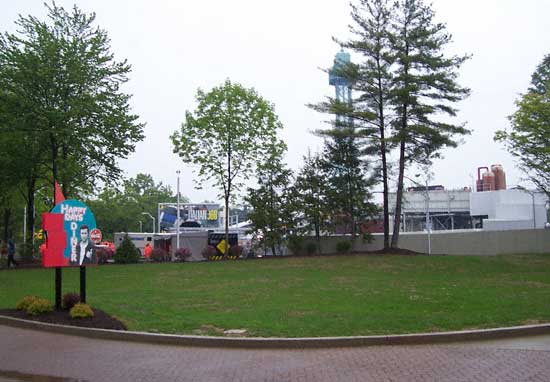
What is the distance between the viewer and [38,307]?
44.0ft

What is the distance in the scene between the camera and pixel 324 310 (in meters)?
13.2

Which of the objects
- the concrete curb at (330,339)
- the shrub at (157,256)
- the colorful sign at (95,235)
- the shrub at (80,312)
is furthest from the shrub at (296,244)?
the concrete curb at (330,339)

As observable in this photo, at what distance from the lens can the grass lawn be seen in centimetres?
1158

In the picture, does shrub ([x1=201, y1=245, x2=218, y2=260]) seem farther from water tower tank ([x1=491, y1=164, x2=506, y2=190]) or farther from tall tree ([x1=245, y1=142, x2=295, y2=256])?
water tower tank ([x1=491, y1=164, x2=506, y2=190])

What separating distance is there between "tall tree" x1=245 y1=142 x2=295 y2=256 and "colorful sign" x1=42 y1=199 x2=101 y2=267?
2190 cm

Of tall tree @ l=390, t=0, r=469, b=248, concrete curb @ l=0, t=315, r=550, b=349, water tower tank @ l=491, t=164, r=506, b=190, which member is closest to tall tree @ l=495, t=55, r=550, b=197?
tall tree @ l=390, t=0, r=469, b=248

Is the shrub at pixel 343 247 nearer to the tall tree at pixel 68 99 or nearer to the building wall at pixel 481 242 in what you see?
the building wall at pixel 481 242

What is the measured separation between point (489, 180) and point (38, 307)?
57.5 meters

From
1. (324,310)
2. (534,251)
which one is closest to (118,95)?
(324,310)

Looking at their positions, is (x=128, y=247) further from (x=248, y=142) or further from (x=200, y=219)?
(x=200, y=219)

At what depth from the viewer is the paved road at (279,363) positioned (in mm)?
8148

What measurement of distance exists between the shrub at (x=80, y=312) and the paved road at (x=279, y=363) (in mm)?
1835

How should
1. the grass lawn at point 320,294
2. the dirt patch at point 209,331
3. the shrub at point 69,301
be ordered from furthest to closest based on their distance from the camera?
the shrub at point 69,301 < the grass lawn at point 320,294 < the dirt patch at point 209,331

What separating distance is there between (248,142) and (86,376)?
94.9ft
